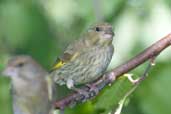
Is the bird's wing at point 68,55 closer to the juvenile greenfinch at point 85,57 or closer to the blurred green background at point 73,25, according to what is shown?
the juvenile greenfinch at point 85,57

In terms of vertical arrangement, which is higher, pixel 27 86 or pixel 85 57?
pixel 27 86

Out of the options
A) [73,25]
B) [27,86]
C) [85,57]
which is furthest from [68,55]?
[27,86]

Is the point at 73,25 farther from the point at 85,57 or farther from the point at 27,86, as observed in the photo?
the point at 27,86

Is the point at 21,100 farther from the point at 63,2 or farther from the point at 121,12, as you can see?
the point at 63,2

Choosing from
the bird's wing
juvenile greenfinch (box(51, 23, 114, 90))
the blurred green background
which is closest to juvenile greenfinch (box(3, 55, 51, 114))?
the blurred green background

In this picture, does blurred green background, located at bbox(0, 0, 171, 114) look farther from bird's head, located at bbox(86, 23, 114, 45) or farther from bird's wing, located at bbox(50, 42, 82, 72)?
bird's wing, located at bbox(50, 42, 82, 72)

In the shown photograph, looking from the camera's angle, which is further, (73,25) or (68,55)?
(73,25)

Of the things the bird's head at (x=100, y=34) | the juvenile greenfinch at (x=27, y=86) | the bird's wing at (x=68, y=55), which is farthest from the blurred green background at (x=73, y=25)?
the juvenile greenfinch at (x=27, y=86)
